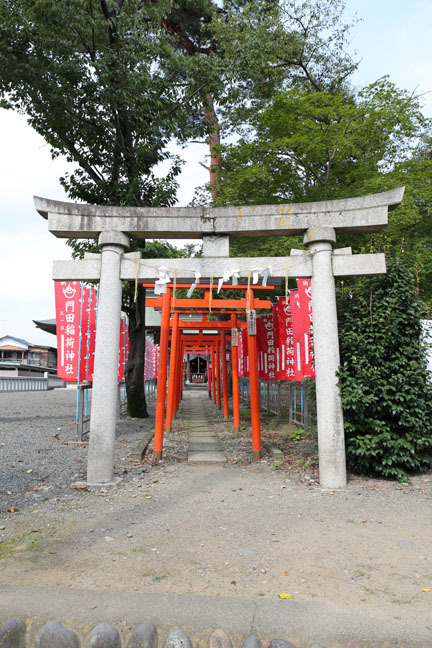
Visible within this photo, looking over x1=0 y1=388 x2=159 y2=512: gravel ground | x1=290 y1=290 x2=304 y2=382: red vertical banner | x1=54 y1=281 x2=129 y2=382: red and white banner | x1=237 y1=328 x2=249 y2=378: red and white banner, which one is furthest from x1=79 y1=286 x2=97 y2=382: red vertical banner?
x1=237 y1=328 x2=249 y2=378: red and white banner

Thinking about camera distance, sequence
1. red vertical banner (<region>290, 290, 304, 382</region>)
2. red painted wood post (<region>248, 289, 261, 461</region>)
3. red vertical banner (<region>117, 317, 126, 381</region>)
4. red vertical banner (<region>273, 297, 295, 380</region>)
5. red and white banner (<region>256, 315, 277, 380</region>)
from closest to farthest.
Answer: red painted wood post (<region>248, 289, 261, 461</region>) < red vertical banner (<region>290, 290, 304, 382</region>) < red vertical banner (<region>273, 297, 295, 380</region>) < red and white banner (<region>256, 315, 277, 380</region>) < red vertical banner (<region>117, 317, 126, 381</region>)

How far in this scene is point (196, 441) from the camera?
10.2 meters

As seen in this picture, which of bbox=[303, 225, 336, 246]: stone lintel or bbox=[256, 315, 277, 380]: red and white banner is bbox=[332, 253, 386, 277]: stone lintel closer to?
bbox=[303, 225, 336, 246]: stone lintel

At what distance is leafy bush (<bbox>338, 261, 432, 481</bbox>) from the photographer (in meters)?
5.88

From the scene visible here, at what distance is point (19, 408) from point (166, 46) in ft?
41.4

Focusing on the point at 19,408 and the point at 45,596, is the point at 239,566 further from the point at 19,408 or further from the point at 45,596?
the point at 19,408

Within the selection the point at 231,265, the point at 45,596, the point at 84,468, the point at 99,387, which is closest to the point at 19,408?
the point at 84,468

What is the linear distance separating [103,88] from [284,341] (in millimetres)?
7645

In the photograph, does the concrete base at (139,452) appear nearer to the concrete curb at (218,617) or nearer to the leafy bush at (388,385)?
the leafy bush at (388,385)

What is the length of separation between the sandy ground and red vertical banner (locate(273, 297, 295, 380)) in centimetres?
394

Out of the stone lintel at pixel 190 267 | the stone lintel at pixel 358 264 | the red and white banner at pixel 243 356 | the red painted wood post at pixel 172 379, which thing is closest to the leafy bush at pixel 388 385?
the stone lintel at pixel 358 264

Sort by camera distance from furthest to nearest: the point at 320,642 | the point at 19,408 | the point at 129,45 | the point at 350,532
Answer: the point at 19,408, the point at 129,45, the point at 350,532, the point at 320,642

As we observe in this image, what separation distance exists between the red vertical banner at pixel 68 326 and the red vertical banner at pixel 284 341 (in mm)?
4795

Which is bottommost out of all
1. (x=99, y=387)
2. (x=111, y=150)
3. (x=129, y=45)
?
(x=99, y=387)
